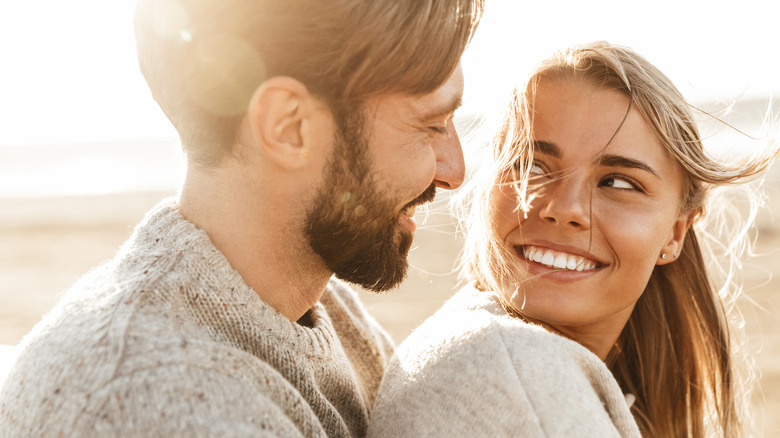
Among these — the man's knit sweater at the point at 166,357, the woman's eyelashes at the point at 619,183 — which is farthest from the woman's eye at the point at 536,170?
the man's knit sweater at the point at 166,357

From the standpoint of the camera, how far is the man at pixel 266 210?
148 cm

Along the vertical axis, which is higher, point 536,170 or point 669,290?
point 536,170

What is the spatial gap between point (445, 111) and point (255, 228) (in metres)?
0.63

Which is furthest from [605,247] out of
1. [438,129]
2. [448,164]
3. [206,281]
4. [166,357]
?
[166,357]

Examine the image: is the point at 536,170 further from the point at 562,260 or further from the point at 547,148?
→ the point at 562,260

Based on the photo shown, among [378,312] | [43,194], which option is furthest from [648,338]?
[43,194]

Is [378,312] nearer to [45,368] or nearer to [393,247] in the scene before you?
[393,247]

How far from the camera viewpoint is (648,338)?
2.93m

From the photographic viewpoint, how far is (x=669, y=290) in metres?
2.93

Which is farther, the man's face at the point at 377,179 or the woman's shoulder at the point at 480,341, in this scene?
the man's face at the point at 377,179

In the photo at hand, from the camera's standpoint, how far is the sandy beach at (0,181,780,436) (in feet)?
18.4

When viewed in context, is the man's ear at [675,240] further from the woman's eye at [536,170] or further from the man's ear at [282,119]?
the man's ear at [282,119]

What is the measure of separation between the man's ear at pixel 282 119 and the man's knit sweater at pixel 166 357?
0.29 metres

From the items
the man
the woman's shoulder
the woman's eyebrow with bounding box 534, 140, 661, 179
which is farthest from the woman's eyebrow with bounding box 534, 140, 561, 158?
the woman's shoulder
